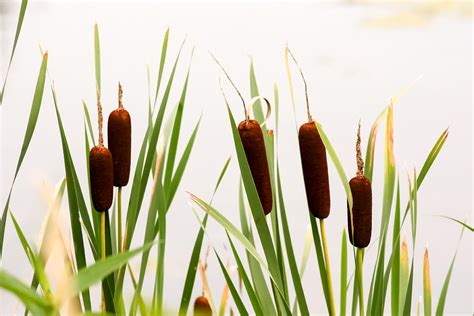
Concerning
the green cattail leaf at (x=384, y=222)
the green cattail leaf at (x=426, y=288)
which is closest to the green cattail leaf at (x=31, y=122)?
the green cattail leaf at (x=384, y=222)

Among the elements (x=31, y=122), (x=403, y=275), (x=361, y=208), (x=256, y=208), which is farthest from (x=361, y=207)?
(x=31, y=122)

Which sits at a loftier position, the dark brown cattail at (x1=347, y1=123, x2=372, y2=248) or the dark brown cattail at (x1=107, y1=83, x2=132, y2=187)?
the dark brown cattail at (x1=107, y1=83, x2=132, y2=187)

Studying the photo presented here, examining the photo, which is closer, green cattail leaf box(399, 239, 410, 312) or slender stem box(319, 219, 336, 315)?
slender stem box(319, 219, 336, 315)

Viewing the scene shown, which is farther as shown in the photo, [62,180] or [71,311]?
[62,180]

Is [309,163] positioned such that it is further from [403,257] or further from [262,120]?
[403,257]

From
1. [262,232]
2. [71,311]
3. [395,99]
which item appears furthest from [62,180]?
[71,311]

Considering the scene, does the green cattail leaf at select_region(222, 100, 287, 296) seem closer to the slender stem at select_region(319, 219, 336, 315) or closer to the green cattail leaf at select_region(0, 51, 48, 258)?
the slender stem at select_region(319, 219, 336, 315)

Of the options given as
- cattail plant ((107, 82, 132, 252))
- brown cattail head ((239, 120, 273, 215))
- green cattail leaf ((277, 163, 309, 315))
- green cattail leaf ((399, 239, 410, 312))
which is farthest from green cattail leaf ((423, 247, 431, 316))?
cattail plant ((107, 82, 132, 252))
